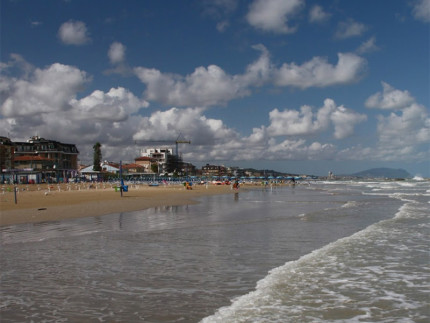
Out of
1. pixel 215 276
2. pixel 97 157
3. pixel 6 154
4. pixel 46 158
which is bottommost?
pixel 215 276

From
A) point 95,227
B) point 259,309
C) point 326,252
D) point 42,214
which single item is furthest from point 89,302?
point 42,214

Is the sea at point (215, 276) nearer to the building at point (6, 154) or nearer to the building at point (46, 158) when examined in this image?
the building at point (46, 158)

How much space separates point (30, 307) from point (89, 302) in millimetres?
951

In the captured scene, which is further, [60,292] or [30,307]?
[60,292]

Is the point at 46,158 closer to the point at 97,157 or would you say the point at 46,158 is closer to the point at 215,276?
the point at 97,157

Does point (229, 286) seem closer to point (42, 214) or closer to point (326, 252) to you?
point (326, 252)

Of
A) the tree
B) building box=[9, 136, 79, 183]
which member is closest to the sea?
building box=[9, 136, 79, 183]

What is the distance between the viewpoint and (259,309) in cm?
650

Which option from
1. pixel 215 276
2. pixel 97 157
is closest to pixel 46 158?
pixel 97 157

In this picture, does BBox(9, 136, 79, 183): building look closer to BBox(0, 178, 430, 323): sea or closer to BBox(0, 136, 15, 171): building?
BBox(0, 136, 15, 171): building

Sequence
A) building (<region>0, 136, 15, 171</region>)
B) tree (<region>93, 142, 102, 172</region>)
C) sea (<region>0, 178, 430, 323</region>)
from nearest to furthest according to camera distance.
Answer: sea (<region>0, 178, 430, 323</region>) < building (<region>0, 136, 15, 171</region>) < tree (<region>93, 142, 102, 172</region>)

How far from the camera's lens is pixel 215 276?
8.47m

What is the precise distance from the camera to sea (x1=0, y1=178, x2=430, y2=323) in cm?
634

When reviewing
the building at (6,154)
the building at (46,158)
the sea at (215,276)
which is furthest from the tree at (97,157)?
the sea at (215,276)
